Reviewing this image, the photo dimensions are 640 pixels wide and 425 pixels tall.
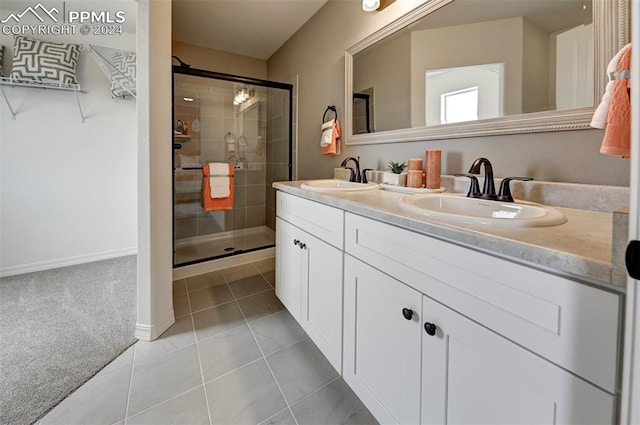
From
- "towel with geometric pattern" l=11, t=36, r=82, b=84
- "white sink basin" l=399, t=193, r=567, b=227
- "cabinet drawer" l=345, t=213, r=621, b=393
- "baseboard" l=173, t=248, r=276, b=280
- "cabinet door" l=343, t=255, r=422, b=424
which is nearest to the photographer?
"cabinet drawer" l=345, t=213, r=621, b=393

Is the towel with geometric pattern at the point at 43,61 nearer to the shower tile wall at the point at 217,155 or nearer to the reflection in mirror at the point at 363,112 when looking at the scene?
the shower tile wall at the point at 217,155

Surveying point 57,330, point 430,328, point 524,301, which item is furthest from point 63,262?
point 524,301

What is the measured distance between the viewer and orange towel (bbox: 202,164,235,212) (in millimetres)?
2902

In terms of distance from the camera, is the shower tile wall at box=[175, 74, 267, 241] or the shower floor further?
the shower tile wall at box=[175, 74, 267, 241]

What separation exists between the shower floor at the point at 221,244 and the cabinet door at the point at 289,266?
119 centimetres

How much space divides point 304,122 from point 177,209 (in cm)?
154

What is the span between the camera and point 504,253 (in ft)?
2.01

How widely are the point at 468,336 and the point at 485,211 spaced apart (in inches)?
21.6

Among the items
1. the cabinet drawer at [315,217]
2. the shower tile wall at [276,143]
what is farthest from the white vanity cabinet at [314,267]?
the shower tile wall at [276,143]

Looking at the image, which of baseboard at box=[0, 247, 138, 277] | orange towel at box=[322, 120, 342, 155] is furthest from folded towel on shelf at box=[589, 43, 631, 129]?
baseboard at box=[0, 247, 138, 277]

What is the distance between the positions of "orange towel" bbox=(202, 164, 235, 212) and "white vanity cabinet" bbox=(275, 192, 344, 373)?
131cm

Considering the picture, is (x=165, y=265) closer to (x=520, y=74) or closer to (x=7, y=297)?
(x=7, y=297)

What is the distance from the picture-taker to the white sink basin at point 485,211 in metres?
0.71

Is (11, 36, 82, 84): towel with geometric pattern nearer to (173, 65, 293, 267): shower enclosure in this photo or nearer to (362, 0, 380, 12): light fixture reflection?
(173, 65, 293, 267): shower enclosure
